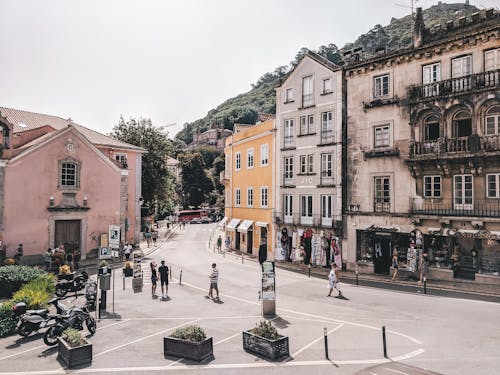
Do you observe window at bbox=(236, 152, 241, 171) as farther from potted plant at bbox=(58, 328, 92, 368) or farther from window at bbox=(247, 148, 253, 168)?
potted plant at bbox=(58, 328, 92, 368)

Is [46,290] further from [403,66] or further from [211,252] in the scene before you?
[403,66]

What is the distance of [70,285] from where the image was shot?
1995 centimetres

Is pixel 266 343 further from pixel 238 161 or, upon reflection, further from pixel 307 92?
pixel 238 161

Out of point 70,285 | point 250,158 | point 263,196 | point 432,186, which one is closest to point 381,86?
point 432,186

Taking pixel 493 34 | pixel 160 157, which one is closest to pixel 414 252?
pixel 493 34

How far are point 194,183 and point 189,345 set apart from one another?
8011cm

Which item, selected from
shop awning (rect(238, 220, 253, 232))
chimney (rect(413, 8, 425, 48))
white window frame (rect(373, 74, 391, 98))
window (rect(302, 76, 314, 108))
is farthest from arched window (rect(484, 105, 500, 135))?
shop awning (rect(238, 220, 253, 232))

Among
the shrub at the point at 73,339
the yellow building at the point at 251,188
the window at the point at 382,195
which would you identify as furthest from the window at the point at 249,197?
the shrub at the point at 73,339

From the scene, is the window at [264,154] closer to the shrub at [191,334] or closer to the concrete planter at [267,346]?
the concrete planter at [267,346]

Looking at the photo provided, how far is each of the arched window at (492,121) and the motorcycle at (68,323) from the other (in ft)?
77.3

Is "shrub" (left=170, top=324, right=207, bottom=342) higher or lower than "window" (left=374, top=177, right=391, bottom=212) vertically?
lower

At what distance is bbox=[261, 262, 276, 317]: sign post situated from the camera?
16281 millimetres

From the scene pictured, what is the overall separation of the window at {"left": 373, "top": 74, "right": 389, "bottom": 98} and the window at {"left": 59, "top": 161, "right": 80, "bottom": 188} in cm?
2378

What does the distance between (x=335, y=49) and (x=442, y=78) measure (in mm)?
155669
